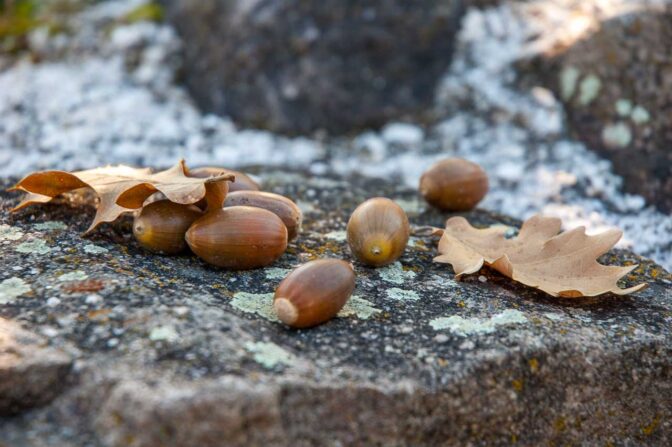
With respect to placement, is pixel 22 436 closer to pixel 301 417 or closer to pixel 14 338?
pixel 14 338

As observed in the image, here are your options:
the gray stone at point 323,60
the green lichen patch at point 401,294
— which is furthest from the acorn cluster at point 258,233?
the gray stone at point 323,60

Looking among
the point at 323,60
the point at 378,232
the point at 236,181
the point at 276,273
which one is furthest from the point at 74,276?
the point at 323,60

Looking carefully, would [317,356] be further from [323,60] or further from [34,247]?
[323,60]

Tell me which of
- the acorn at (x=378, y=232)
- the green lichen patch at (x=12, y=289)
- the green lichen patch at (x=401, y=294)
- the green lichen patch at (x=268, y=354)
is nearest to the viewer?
the green lichen patch at (x=268, y=354)

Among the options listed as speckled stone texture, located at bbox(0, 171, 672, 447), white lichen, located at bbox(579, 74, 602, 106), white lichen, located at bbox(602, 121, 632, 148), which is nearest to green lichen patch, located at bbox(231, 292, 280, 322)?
speckled stone texture, located at bbox(0, 171, 672, 447)

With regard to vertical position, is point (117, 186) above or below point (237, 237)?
above

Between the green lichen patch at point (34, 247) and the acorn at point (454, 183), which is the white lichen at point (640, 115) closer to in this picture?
the acorn at point (454, 183)

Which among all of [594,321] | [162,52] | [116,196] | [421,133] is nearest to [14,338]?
[116,196]
